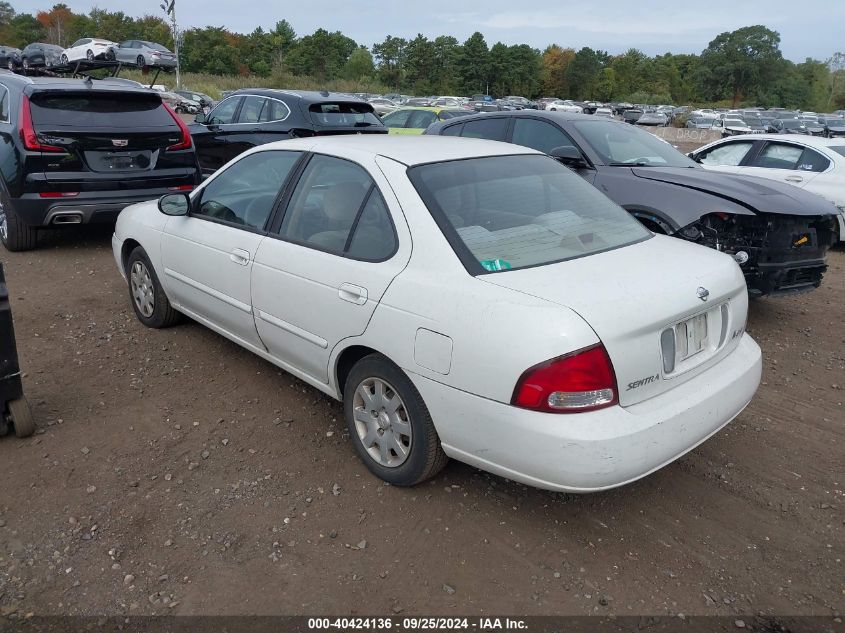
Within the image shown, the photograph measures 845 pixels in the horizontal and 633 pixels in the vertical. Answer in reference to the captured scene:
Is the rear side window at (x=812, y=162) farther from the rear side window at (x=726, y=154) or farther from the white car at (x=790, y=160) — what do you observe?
the rear side window at (x=726, y=154)

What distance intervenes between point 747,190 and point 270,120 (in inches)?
252

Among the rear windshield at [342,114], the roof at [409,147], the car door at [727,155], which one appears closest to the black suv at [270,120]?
the rear windshield at [342,114]

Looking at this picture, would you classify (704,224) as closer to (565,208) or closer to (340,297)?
(565,208)

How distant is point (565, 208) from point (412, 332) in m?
1.24

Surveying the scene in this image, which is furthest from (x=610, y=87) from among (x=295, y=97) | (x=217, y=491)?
(x=217, y=491)

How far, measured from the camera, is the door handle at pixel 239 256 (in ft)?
12.7

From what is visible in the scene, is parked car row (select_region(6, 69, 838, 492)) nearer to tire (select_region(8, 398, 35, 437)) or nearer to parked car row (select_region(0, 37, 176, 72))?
tire (select_region(8, 398, 35, 437))

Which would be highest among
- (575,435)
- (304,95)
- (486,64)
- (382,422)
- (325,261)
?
(486,64)

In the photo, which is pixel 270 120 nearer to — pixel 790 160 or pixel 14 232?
pixel 14 232

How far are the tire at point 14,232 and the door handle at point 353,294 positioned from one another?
5190mm

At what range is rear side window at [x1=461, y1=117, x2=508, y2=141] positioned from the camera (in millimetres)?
7094

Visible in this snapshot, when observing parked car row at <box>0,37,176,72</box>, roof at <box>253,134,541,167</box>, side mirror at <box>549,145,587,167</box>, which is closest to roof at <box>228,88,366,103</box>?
side mirror at <box>549,145,587,167</box>

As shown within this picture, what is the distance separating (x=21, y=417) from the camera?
11.7 feet

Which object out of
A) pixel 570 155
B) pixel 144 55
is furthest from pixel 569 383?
pixel 144 55
